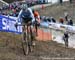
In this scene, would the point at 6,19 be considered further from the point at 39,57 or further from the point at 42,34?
the point at 39,57

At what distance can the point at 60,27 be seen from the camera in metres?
29.6

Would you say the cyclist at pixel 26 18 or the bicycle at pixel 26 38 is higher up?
the cyclist at pixel 26 18

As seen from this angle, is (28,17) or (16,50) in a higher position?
(28,17)

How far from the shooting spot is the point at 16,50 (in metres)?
13.0

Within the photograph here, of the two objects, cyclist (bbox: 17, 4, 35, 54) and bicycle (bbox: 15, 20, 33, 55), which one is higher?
cyclist (bbox: 17, 4, 35, 54)

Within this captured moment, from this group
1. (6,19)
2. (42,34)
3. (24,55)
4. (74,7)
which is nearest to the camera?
(24,55)

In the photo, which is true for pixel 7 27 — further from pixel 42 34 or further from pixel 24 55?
pixel 24 55

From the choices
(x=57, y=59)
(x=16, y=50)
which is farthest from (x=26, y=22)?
(x=57, y=59)

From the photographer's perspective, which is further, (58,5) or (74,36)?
(58,5)

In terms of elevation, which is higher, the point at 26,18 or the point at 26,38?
the point at 26,18

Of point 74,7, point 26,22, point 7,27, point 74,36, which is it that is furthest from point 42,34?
point 74,7

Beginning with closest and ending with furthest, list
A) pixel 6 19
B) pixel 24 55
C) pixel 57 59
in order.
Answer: pixel 57 59, pixel 24 55, pixel 6 19

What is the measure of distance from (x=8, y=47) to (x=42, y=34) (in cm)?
808

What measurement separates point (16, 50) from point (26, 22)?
3.99 feet
